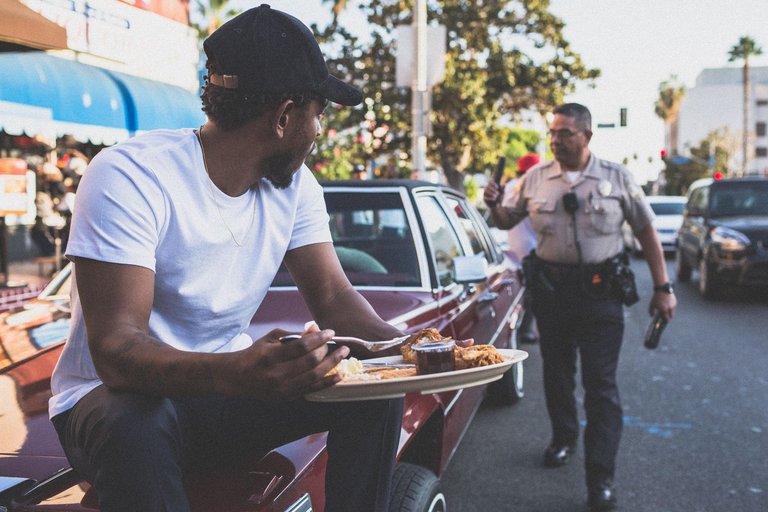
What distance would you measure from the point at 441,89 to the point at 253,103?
52.7 feet

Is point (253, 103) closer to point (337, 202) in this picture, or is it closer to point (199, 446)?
point (199, 446)

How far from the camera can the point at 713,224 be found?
11.7m

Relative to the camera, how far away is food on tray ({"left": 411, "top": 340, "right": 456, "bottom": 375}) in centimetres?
185

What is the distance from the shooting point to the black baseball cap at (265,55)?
1.96 metres

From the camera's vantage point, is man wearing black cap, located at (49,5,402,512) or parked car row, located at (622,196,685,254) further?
parked car row, located at (622,196,685,254)

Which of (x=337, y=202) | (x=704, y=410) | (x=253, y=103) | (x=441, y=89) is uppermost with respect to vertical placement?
(x=441, y=89)

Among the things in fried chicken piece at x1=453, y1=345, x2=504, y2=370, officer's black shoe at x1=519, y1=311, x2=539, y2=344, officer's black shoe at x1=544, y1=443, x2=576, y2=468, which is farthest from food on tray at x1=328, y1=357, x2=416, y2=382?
officer's black shoe at x1=519, y1=311, x2=539, y2=344

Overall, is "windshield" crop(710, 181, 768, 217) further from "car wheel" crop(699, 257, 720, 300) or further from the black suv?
"car wheel" crop(699, 257, 720, 300)

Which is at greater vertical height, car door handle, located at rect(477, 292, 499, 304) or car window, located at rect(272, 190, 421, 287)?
car window, located at rect(272, 190, 421, 287)

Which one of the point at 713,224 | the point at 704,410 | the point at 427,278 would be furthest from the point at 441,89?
the point at 427,278

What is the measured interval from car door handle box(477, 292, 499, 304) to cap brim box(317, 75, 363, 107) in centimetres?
246

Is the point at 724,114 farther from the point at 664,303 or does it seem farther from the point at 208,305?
the point at 208,305

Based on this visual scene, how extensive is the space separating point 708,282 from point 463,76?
779 centimetres

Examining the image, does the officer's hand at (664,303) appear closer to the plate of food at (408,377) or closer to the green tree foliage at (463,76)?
the plate of food at (408,377)
